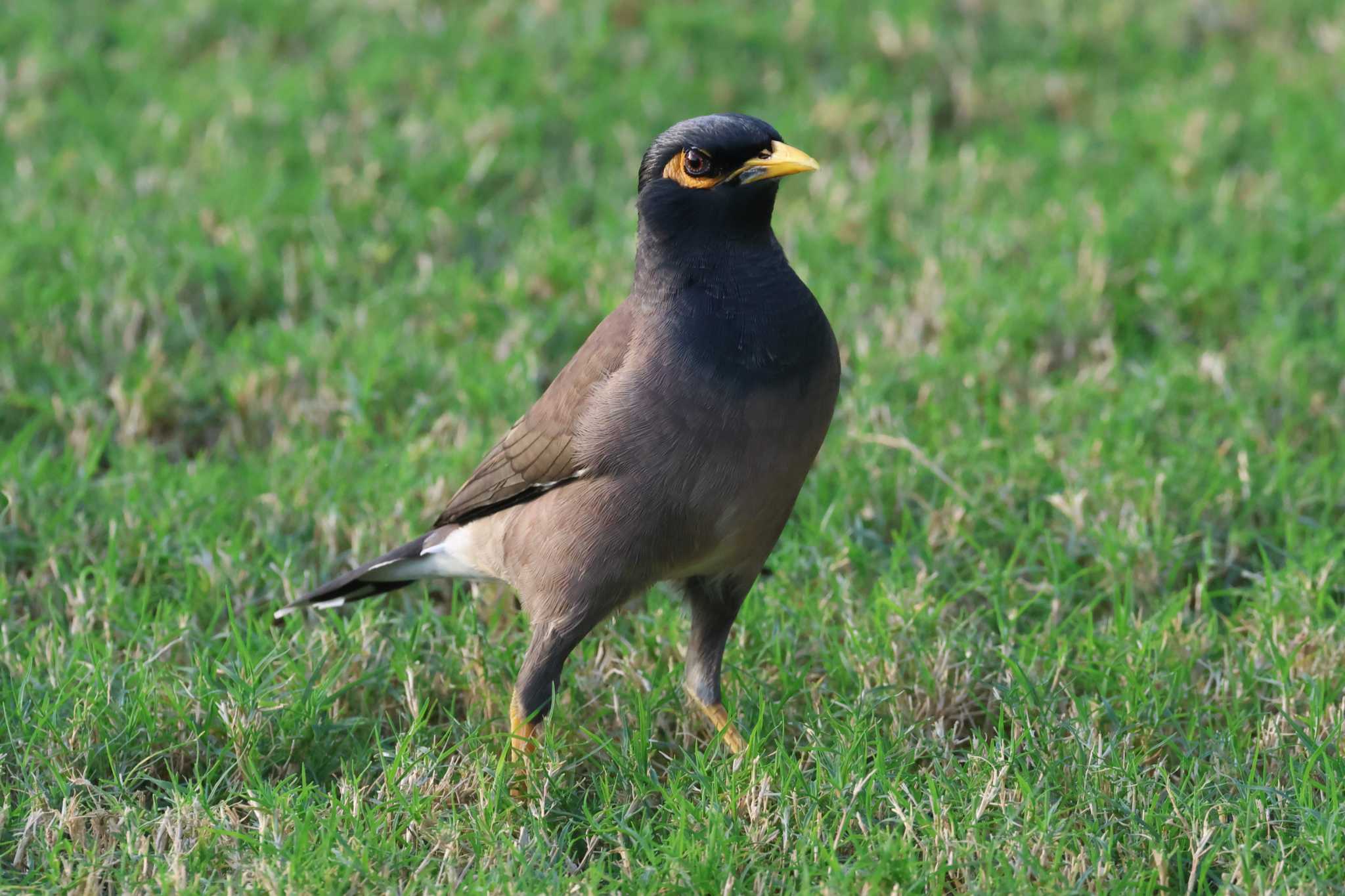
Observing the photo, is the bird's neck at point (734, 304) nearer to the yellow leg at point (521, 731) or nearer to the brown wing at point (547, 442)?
the brown wing at point (547, 442)

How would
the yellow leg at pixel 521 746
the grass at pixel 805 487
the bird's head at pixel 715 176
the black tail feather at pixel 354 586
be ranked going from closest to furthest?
the grass at pixel 805 487 → the bird's head at pixel 715 176 → the yellow leg at pixel 521 746 → the black tail feather at pixel 354 586

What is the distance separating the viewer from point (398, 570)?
4.38 m

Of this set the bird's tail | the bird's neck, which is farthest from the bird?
the bird's tail

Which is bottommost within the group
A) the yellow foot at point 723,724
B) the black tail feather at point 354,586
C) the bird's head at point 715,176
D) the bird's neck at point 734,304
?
the yellow foot at point 723,724

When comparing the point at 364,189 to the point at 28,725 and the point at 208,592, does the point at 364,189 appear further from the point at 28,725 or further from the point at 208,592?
the point at 28,725

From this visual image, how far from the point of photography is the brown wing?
3.84 m

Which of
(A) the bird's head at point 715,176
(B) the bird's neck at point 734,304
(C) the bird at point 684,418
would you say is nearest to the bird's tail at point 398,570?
(C) the bird at point 684,418

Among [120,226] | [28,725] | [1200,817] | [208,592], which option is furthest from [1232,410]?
[120,226]

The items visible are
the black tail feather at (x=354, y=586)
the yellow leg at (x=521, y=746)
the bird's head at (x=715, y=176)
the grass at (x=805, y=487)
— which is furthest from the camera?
the black tail feather at (x=354, y=586)

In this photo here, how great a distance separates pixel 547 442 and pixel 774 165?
907 mm

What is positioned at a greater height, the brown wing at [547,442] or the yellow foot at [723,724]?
the brown wing at [547,442]

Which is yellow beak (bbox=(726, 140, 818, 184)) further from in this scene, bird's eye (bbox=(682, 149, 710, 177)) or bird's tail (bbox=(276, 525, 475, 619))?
bird's tail (bbox=(276, 525, 475, 619))

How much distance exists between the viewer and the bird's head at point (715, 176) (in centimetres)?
370

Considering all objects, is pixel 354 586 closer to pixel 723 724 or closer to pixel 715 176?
pixel 723 724
